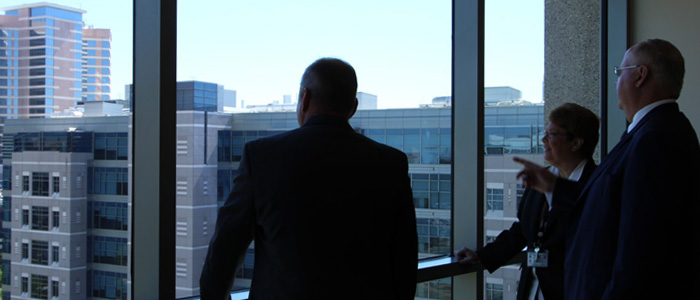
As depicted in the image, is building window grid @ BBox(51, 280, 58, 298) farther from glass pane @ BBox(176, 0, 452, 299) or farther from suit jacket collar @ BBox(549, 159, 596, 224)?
suit jacket collar @ BBox(549, 159, 596, 224)

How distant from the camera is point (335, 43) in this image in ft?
10.00

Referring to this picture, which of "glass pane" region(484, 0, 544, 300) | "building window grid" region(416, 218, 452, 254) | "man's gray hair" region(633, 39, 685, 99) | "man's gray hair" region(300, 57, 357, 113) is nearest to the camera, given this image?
"man's gray hair" region(300, 57, 357, 113)

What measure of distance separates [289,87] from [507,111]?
1.51m

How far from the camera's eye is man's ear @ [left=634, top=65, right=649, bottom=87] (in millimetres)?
1959

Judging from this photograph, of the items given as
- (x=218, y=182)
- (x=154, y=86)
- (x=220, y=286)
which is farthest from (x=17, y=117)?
(x=220, y=286)

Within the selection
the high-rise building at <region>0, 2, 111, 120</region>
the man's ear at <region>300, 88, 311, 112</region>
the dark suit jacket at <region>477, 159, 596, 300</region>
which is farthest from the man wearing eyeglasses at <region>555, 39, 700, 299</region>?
the high-rise building at <region>0, 2, 111, 120</region>

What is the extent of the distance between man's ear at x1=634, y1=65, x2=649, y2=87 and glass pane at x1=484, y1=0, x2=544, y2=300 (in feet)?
4.80

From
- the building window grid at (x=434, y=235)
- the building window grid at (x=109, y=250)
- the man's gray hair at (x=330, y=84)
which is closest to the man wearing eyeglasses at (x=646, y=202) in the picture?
the man's gray hair at (x=330, y=84)

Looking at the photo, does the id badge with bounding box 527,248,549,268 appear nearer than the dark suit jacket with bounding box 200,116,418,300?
No

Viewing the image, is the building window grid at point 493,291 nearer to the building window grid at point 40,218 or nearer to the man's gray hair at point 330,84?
the man's gray hair at point 330,84

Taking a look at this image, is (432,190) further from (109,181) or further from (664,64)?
(109,181)

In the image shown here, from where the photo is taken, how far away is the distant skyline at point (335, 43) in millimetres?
2373

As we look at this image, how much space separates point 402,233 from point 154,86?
1.11 meters

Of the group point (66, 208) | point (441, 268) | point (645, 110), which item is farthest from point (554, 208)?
point (66, 208)
